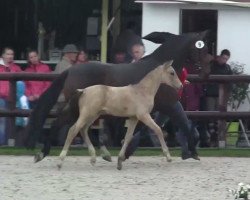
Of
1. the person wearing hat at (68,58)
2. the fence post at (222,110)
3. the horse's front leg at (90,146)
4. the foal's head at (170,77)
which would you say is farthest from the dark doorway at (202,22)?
the horse's front leg at (90,146)

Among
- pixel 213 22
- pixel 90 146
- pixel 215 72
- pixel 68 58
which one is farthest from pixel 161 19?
pixel 90 146

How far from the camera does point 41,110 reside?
45.3 ft

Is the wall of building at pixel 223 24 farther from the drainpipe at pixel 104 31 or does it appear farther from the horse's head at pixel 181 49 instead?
the horse's head at pixel 181 49

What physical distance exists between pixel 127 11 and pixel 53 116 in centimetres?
544

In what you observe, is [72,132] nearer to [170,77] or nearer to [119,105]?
[119,105]

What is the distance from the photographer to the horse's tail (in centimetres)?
1379

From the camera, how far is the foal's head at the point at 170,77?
13453 mm

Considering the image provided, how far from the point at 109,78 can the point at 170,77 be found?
0.88 m

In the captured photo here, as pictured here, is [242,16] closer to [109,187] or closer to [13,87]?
[13,87]

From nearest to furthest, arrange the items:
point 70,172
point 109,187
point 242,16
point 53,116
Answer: point 109,187
point 70,172
point 53,116
point 242,16

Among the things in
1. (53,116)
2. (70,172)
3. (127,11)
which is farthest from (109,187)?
(127,11)

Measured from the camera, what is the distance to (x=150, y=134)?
15758 mm

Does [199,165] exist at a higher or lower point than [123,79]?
lower

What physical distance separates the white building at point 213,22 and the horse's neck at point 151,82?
5119 millimetres
